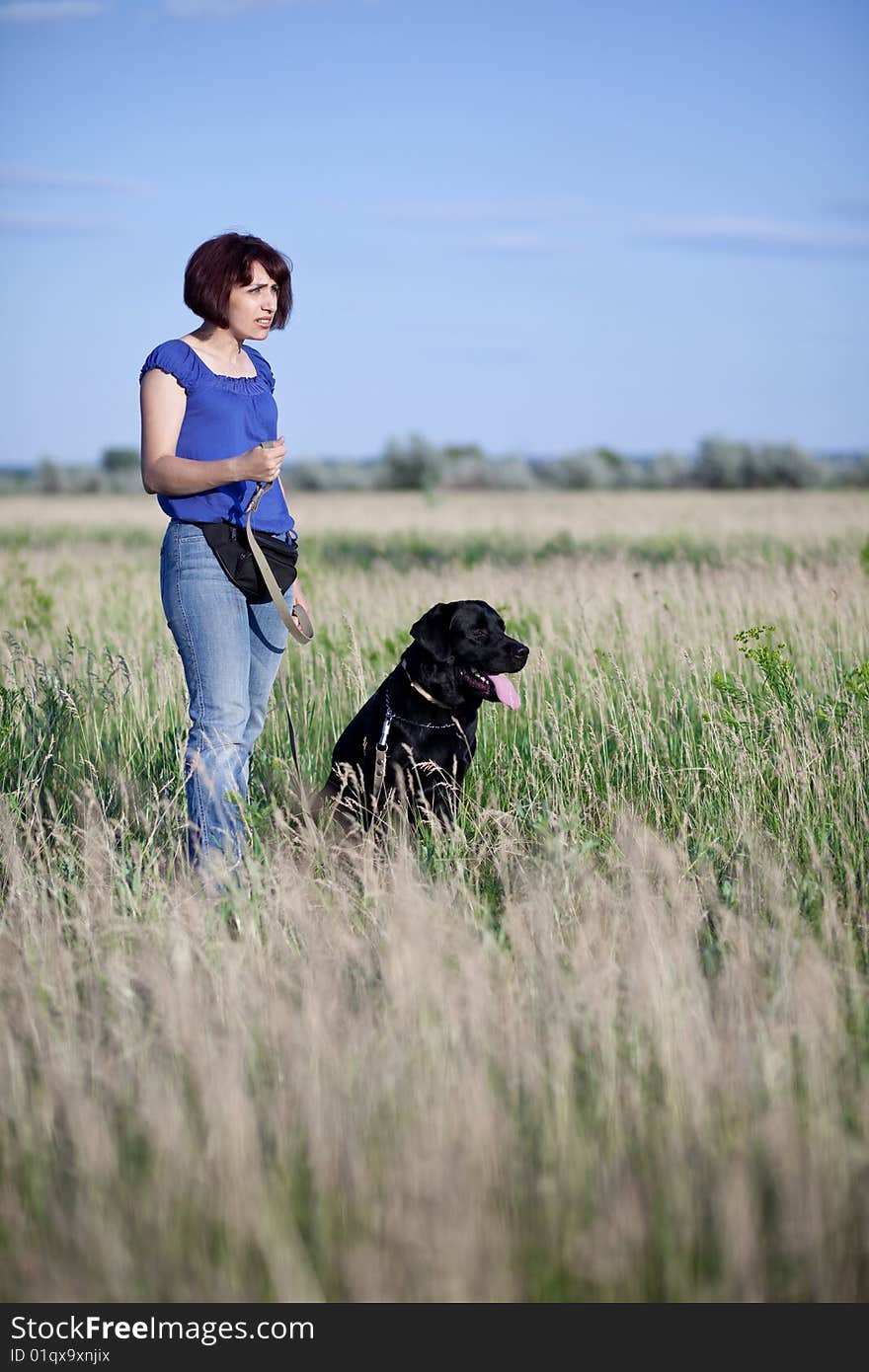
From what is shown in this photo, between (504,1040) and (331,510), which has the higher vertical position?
(331,510)

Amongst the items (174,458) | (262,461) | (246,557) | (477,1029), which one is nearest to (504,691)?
(246,557)

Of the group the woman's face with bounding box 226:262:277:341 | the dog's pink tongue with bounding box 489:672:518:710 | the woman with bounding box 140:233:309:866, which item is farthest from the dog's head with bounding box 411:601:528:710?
the woman's face with bounding box 226:262:277:341

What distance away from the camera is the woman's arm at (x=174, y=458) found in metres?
3.68

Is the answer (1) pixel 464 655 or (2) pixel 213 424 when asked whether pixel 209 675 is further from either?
(1) pixel 464 655

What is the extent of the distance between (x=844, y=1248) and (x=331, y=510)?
94.4 feet

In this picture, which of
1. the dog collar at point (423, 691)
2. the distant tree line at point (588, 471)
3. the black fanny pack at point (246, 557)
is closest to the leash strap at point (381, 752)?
the dog collar at point (423, 691)

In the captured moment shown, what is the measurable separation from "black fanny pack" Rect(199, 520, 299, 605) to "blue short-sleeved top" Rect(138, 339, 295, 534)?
0.04 meters

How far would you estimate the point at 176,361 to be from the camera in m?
3.80

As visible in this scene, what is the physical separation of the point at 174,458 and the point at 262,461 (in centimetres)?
31

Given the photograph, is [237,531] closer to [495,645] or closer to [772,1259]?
[495,645]

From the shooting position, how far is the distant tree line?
158 ft

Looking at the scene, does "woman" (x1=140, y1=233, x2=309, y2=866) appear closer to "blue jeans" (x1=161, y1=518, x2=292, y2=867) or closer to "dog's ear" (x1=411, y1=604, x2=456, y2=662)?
"blue jeans" (x1=161, y1=518, x2=292, y2=867)

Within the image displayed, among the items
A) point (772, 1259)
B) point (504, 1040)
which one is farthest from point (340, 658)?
point (772, 1259)

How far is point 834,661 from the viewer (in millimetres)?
6273
